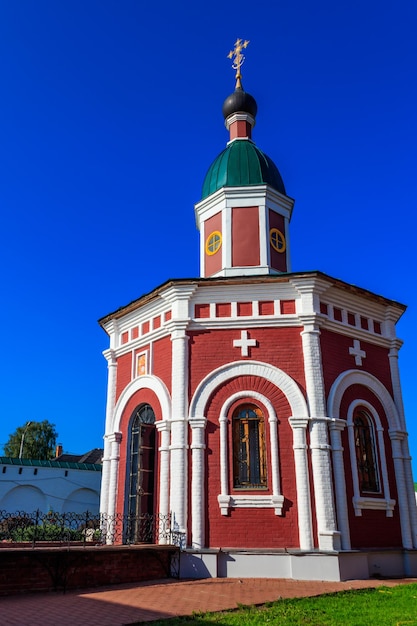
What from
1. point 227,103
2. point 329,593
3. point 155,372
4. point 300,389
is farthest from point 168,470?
point 227,103

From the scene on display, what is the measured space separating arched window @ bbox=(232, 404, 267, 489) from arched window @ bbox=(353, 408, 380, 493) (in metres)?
2.20

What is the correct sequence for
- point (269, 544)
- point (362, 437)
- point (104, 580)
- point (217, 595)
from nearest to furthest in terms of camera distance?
point (217, 595) < point (104, 580) < point (269, 544) < point (362, 437)

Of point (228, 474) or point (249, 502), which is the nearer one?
point (249, 502)

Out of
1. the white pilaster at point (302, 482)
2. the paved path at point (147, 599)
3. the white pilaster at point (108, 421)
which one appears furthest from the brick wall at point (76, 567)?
the white pilaster at point (108, 421)

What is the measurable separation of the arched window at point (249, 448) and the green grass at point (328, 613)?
2.86 m

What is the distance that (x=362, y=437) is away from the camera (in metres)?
12.2

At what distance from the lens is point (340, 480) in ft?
35.9

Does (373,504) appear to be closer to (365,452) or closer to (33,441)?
(365,452)

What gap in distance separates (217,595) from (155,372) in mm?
5349

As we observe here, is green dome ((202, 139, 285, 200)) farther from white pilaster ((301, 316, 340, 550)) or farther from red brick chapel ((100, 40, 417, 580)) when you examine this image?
white pilaster ((301, 316, 340, 550))

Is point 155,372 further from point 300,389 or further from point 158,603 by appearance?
point 158,603

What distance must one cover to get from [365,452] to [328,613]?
212 inches

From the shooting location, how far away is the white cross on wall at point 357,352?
40.9 ft

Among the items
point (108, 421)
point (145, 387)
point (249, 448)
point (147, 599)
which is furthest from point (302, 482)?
point (108, 421)
